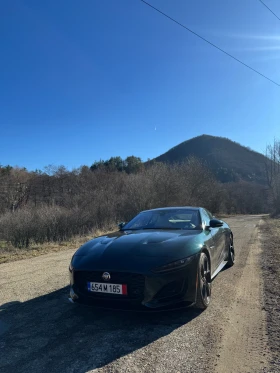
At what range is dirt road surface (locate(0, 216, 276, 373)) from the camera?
2.68m

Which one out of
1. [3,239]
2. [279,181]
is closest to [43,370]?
[3,239]

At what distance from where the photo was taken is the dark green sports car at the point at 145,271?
134 inches

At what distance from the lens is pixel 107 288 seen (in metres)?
3.48

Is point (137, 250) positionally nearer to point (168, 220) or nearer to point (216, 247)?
point (168, 220)

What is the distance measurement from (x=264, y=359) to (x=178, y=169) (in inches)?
1353

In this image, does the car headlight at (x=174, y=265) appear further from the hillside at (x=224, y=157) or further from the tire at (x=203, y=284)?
the hillside at (x=224, y=157)

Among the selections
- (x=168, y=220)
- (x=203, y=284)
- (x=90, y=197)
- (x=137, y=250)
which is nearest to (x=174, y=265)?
(x=137, y=250)

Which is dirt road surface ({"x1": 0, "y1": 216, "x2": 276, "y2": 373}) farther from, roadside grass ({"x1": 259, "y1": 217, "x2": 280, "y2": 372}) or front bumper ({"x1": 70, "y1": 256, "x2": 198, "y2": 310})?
front bumper ({"x1": 70, "y1": 256, "x2": 198, "y2": 310})

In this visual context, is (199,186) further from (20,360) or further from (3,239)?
(20,360)

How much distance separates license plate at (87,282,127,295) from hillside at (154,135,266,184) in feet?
272

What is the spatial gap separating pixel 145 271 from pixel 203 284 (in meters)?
1.03

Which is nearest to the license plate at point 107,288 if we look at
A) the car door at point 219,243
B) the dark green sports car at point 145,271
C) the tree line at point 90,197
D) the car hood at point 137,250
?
the dark green sports car at point 145,271

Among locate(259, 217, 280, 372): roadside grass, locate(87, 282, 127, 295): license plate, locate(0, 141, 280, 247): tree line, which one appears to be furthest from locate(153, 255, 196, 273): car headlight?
locate(0, 141, 280, 247): tree line

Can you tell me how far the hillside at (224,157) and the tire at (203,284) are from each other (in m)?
82.0
